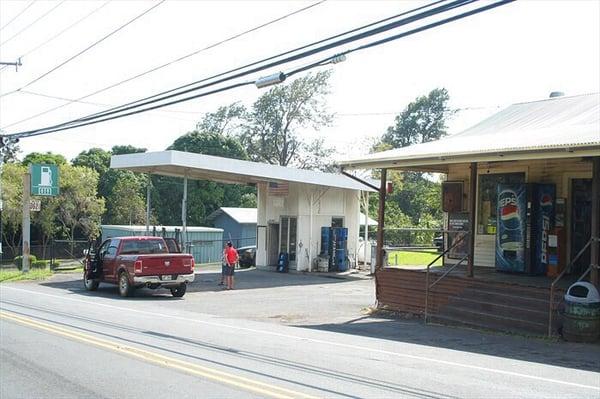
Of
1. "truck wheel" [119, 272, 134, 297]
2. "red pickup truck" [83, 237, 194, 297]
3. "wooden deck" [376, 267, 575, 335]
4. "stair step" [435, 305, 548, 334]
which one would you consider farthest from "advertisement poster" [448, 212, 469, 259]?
"truck wheel" [119, 272, 134, 297]

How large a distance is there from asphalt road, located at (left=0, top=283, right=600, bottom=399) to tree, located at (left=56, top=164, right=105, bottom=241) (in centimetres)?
2815

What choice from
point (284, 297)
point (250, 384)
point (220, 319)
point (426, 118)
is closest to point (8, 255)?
point (284, 297)

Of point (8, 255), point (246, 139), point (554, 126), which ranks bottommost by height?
point (8, 255)

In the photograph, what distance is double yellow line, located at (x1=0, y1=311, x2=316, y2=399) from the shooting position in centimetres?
730

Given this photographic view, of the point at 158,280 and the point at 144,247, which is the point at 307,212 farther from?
the point at 158,280

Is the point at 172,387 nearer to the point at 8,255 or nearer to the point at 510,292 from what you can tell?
the point at 510,292

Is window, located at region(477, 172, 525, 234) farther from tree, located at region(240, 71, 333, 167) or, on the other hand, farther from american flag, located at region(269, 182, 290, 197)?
tree, located at region(240, 71, 333, 167)

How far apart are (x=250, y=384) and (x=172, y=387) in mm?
901

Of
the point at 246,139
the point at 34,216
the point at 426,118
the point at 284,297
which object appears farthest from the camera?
the point at 426,118

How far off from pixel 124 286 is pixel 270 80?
10594 millimetres

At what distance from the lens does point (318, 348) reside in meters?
10.8

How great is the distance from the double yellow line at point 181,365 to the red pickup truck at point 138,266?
289 inches

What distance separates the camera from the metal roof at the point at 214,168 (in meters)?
24.5

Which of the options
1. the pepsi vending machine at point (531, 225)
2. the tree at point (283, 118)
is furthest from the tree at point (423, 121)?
the pepsi vending machine at point (531, 225)
